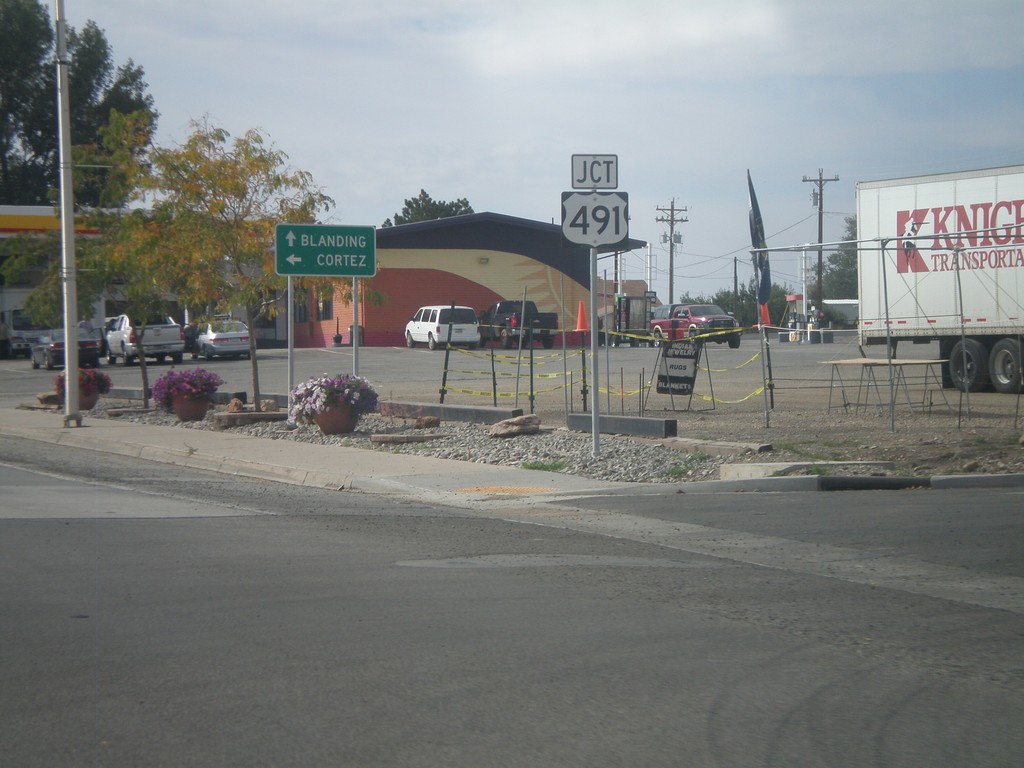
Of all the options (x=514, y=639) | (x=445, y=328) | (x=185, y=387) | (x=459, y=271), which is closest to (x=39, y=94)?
(x=459, y=271)

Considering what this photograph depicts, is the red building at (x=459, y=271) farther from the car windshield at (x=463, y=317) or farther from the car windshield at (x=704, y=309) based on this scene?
the car windshield at (x=463, y=317)

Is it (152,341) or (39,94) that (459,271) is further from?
(39,94)

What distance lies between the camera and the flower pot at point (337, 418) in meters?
18.0

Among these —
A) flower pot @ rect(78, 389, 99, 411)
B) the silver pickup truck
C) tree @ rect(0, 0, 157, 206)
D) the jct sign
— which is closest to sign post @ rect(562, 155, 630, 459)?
the jct sign

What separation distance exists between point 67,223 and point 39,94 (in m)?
49.9

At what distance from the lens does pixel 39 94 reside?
212ft

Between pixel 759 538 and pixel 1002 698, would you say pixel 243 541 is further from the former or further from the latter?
pixel 1002 698

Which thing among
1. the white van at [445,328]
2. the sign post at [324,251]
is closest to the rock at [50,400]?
the sign post at [324,251]

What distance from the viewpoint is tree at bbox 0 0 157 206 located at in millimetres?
63188

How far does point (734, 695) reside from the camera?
541 centimetres

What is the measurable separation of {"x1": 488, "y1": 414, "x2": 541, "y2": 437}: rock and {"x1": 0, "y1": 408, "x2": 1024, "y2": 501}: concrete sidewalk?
1497 millimetres

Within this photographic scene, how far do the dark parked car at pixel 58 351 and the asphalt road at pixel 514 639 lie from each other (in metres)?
31.7

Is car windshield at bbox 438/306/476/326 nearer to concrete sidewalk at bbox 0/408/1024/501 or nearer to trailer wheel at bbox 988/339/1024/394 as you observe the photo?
trailer wheel at bbox 988/339/1024/394

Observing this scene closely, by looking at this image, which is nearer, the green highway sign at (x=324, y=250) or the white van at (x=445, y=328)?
the green highway sign at (x=324, y=250)
